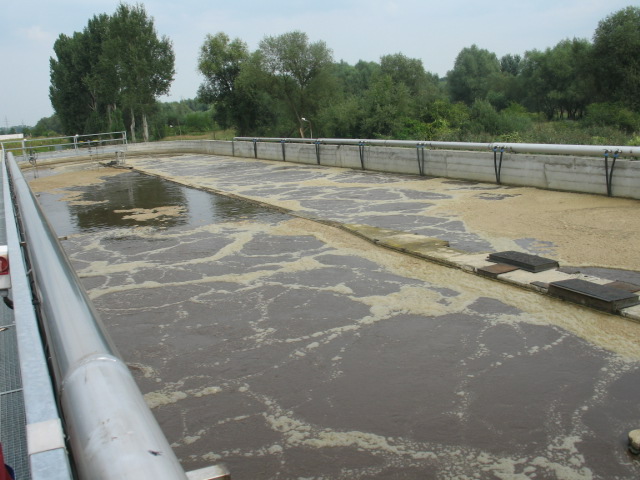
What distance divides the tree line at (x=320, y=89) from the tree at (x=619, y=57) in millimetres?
80

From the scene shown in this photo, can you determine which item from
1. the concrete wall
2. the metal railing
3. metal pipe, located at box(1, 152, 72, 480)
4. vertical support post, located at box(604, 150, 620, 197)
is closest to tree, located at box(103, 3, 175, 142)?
the metal railing

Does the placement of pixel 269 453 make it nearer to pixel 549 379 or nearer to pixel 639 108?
pixel 549 379

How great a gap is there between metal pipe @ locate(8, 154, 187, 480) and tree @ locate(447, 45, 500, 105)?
74274 mm

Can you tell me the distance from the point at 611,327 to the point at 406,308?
6.05 ft

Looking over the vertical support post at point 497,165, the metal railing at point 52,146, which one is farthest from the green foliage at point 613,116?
the metal railing at point 52,146

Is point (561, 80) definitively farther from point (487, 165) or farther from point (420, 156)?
point (487, 165)

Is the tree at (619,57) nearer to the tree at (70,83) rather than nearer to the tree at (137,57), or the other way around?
the tree at (137,57)

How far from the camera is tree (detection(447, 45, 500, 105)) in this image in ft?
236

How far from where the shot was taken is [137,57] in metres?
49.7

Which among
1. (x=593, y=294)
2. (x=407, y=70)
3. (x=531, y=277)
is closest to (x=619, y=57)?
(x=407, y=70)

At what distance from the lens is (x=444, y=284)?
6516 millimetres

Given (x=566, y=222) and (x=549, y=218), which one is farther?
(x=549, y=218)

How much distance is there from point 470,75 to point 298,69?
34.8 m

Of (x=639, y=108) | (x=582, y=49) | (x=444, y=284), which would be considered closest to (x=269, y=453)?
(x=444, y=284)
